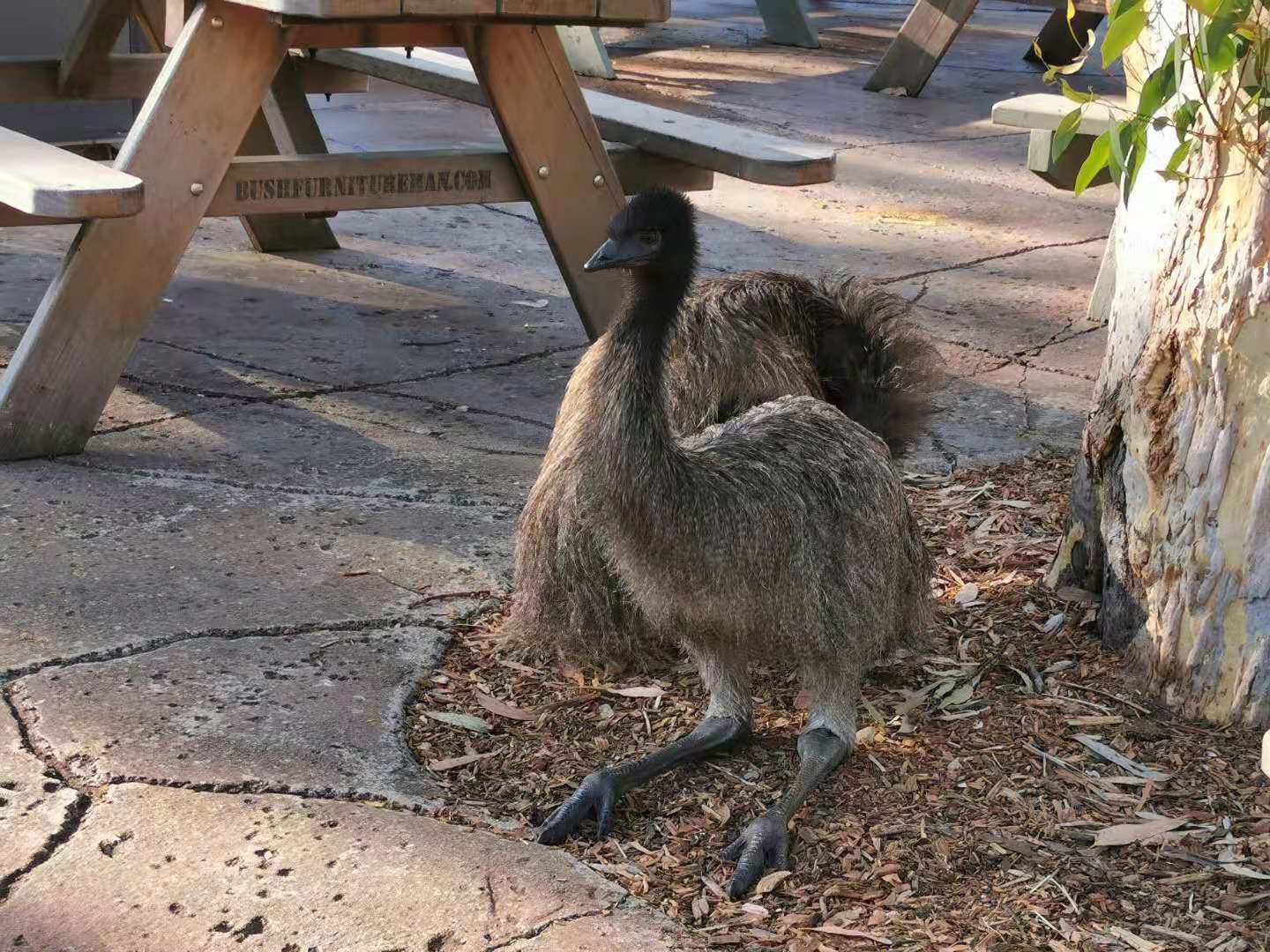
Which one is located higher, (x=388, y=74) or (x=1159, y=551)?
(x=388, y=74)

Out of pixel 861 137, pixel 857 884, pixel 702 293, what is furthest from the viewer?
pixel 861 137

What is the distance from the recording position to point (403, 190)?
4.05 metres

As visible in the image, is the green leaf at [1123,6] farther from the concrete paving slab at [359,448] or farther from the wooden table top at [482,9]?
the concrete paving slab at [359,448]

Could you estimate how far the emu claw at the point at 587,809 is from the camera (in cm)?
242

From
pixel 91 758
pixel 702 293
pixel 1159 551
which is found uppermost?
pixel 702 293

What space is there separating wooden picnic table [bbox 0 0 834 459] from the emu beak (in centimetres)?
112

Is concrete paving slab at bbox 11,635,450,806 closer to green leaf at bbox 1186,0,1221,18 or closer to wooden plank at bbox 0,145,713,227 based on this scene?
wooden plank at bbox 0,145,713,227

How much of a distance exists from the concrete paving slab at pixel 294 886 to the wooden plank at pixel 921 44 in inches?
294

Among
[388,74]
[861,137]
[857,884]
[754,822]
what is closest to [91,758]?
[754,822]

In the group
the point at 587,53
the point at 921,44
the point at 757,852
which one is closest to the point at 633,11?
the point at 757,852

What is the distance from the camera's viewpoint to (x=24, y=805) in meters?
2.33

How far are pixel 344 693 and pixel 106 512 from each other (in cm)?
96

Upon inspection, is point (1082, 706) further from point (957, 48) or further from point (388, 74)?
point (957, 48)

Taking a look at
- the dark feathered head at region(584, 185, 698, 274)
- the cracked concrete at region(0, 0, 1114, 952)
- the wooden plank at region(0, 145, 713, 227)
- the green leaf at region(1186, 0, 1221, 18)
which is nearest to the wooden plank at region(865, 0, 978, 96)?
the cracked concrete at region(0, 0, 1114, 952)
